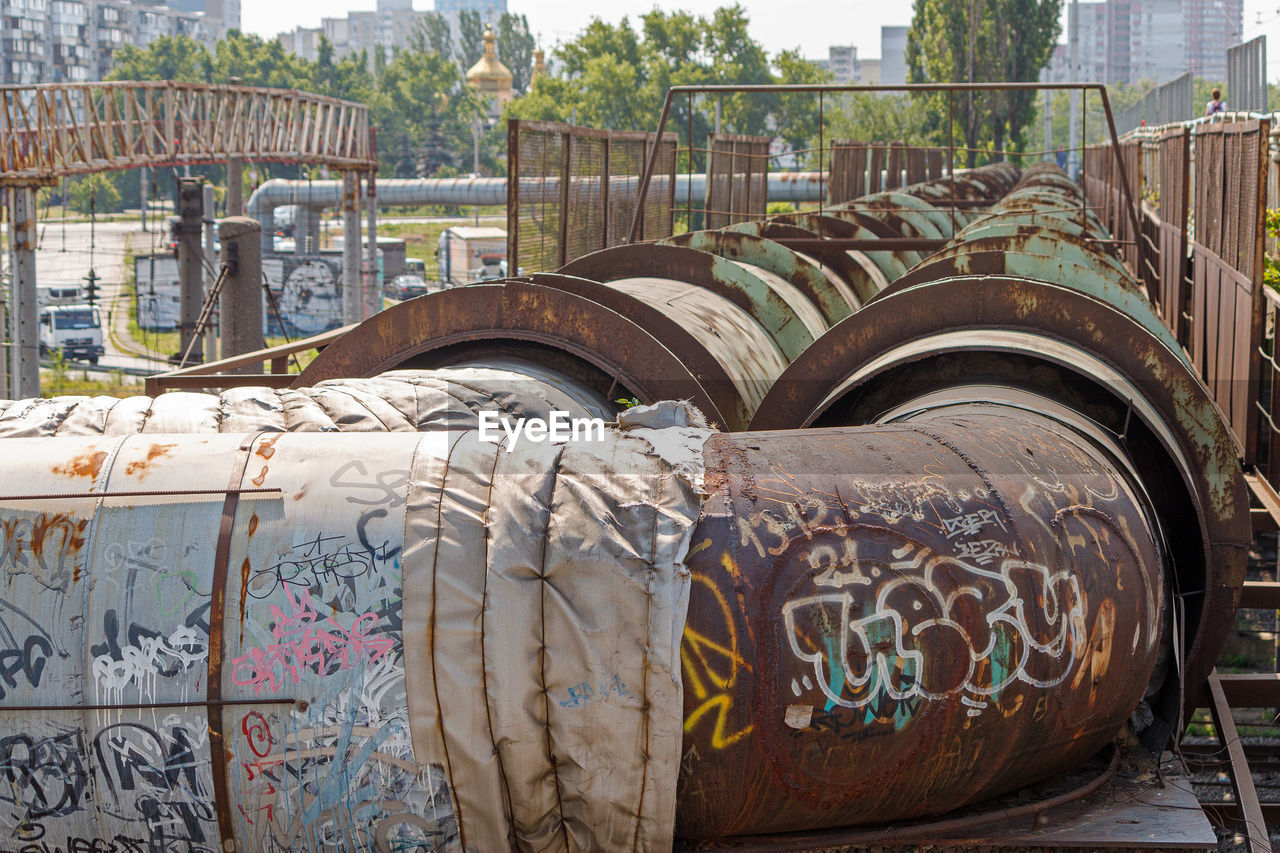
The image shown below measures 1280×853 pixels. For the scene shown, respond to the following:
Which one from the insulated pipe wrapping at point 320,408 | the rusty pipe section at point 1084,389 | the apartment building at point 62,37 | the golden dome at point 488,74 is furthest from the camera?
the apartment building at point 62,37

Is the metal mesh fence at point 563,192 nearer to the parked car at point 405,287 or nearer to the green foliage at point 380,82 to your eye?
the parked car at point 405,287

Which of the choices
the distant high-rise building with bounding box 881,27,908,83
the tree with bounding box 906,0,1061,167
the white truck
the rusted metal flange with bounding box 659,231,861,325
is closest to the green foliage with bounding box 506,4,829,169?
the tree with bounding box 906,0,1061,167

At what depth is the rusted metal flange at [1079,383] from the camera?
188 inches

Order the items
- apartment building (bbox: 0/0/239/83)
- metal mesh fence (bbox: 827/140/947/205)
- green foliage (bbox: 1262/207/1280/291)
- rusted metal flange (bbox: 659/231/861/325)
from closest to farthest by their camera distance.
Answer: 1. green foliage (bbox: 1262/207/1280/291)
2. rusted metal flange (bbox: 659/231/861/325)
3. metal mesh fence (bbox: 827/140/947/205)
4. apartment building (bbox: 0/0/239/83)

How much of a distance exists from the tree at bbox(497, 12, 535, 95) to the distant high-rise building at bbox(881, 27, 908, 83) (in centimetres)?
4012

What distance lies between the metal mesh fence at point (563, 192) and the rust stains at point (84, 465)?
20.1ft

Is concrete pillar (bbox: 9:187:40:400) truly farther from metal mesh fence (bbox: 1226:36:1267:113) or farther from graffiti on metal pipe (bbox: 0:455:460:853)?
metal mesh fence (bbox: 1226:36:1267:113)

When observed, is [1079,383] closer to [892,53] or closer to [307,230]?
[307,230]

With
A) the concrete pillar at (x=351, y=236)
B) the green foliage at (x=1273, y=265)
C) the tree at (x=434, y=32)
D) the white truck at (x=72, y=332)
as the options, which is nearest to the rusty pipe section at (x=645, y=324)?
the green foliage at (x=1273, y=265)

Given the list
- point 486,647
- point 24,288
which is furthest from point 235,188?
point 486,647

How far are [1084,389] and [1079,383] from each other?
0.03 metres

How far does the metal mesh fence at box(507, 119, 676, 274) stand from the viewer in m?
9.93

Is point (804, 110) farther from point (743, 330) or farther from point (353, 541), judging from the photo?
point (353, 541)

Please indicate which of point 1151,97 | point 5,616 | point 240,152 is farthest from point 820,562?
point 1151,97
